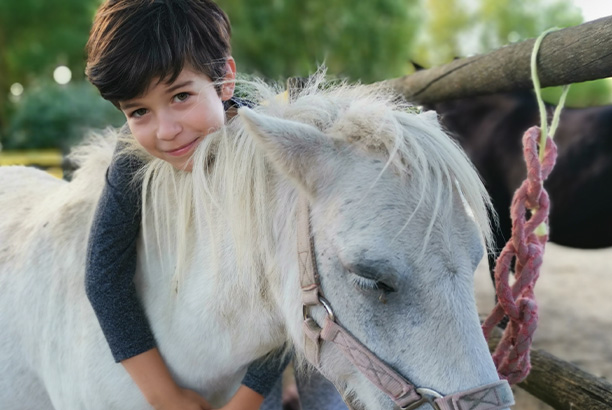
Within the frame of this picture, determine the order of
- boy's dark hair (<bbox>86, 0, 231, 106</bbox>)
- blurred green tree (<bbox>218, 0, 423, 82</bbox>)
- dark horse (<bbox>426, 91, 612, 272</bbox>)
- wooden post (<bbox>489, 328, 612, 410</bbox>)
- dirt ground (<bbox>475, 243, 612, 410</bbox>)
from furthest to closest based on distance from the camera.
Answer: blurred green tree (<bbox>218, 0, 423, 82</bbox>), dirt ground (<bbox>475, 243, 612, 410</bbox>), dark horse (<bbox>426, 91, 612, 272</bbox>), wooden post (<bbox>489, 328, 612, 410</bbox>), boy's dark hair (<bbox>86, 0, 231, 106</bbox>)

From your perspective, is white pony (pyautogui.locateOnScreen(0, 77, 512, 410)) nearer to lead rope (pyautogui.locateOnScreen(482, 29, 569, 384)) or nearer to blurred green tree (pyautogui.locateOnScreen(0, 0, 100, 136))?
lead rope (pyautogui.locateOnScreen(482, 29, 569, 384))

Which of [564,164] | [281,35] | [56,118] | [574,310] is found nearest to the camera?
[564,164]

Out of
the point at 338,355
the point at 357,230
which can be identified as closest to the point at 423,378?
the point at 338,355

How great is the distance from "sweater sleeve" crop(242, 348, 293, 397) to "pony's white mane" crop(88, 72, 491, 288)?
33 cm

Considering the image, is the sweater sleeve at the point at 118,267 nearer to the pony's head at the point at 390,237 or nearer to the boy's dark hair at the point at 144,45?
the boy's dark hair at the point at 144,45

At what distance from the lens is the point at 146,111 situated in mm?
1362

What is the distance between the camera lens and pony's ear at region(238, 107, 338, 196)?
3.61 feet

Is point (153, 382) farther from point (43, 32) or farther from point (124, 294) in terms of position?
point (43, 32)

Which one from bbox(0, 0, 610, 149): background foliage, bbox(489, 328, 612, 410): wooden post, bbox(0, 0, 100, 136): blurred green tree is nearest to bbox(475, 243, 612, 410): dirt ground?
bbox(489, 328, 612, 410): wooden post

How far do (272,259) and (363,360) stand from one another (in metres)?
0.32

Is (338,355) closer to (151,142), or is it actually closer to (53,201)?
(151,142)

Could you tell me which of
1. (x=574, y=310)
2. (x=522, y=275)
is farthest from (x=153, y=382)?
(x=574, y=310)

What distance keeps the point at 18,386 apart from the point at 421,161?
1376mm

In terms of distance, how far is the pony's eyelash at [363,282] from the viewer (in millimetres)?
1055
